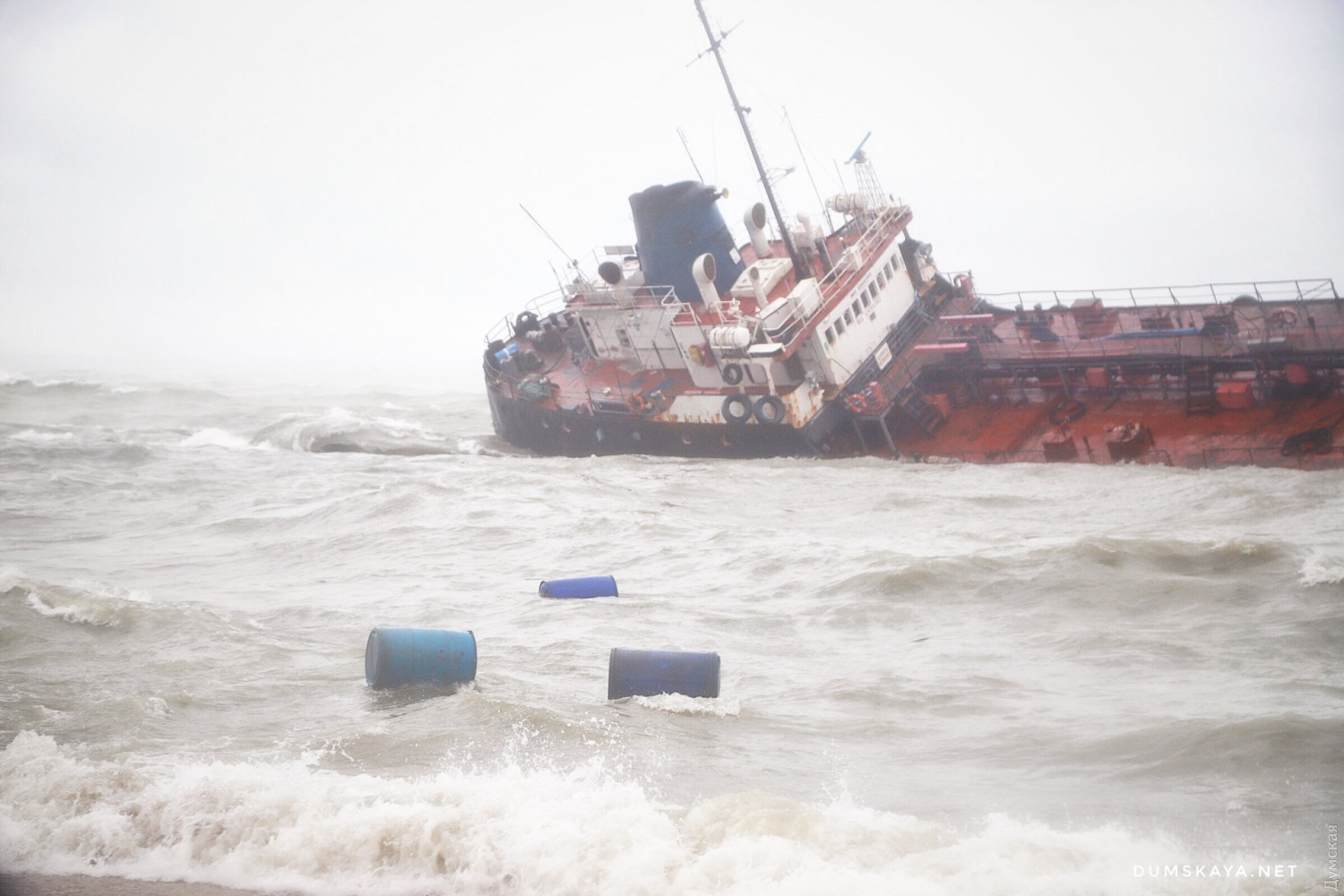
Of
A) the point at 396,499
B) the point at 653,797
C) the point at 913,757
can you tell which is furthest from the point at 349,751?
the point at 396,499

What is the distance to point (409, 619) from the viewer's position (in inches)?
491

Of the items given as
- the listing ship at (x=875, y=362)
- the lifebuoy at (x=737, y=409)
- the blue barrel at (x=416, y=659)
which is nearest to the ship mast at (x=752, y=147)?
the listing ship at (x=875, y=362)

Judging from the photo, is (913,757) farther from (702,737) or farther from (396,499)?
(396,499)

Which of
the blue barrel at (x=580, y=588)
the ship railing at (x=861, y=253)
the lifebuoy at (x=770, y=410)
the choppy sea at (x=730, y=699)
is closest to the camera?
the choppy sea at (x=730, y=699)

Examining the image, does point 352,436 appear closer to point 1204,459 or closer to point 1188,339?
point 1188,339

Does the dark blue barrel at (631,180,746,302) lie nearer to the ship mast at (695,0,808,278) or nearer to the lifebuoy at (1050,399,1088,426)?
the ship mast at (695,0,808,278)

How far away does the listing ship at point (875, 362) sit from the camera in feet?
60.5

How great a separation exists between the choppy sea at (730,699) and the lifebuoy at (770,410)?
318 cm

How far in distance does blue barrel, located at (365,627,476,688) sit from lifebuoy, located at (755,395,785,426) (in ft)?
42.4

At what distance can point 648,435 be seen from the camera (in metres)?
24.0

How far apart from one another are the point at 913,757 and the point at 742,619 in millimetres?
4285
